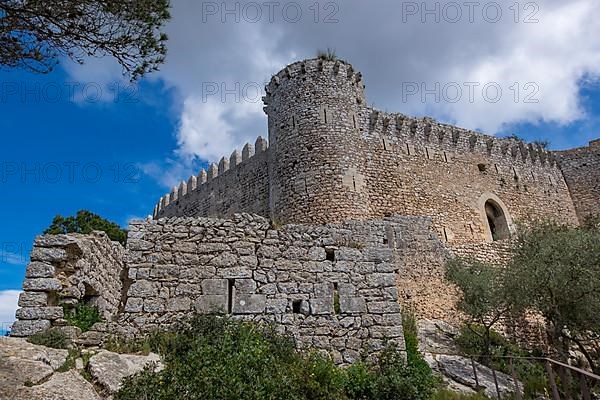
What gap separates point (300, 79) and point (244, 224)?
1205cm

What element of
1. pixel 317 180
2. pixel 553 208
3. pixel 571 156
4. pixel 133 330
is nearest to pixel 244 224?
pixel 133 330

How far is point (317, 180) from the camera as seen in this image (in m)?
16.4

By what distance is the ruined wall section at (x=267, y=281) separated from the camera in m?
6.86

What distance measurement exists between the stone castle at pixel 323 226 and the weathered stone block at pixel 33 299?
0.06 feet

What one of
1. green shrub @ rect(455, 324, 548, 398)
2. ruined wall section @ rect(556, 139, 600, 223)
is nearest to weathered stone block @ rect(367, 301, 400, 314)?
green shrub @ rect(455, 324, 548, 398)

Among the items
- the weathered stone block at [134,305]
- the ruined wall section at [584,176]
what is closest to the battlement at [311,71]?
the weathered stone block at [134,305]

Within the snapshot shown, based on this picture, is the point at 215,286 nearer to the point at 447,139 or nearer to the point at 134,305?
the point at 134,305

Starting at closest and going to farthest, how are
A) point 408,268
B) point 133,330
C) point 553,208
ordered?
point 133,330, point 408,268, point 553,208

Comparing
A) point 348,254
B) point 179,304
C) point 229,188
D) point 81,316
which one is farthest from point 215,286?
point 229,188

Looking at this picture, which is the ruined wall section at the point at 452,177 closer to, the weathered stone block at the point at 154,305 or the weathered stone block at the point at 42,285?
the weathered stone block at the point at 154,305

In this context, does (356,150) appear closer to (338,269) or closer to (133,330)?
(338,269)

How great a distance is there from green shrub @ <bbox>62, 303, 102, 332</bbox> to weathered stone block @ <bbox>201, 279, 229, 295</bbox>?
1.72 metres

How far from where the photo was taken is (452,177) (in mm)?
22203

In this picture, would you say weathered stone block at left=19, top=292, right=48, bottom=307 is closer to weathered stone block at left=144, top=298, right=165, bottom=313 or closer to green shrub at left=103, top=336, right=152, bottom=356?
green shrub at left=103, top=336, right=152, bottom=356
